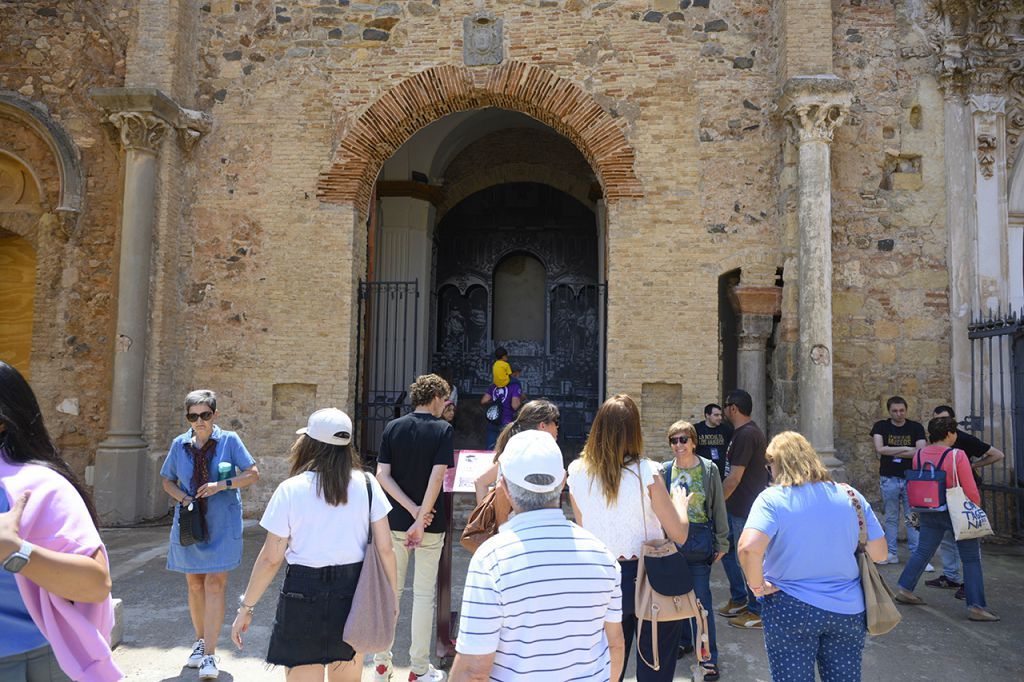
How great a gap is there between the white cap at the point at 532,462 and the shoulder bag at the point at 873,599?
1.59m

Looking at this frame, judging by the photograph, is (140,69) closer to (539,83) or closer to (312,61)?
(312,61)

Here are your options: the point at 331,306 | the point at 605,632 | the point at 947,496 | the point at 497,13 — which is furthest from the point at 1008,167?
the point at 605,632

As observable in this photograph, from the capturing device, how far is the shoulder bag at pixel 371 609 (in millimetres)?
2762

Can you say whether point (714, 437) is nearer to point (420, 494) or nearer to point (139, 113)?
point (420, 494)

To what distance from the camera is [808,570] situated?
2.85 metres

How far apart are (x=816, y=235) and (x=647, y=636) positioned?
5.87 meters

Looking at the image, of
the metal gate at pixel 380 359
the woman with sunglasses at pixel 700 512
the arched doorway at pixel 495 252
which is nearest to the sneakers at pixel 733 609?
the woman with sunglasses at pixel 700 512

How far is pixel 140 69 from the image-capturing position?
A: 8508 millimetres

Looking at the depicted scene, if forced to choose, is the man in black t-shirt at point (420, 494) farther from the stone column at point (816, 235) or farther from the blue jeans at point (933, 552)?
the stone column at point (816, 235)

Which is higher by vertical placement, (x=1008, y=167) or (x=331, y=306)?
(x=1008, y=167)

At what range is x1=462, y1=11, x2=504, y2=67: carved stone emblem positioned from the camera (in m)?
8.55

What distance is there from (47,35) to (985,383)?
1218cm

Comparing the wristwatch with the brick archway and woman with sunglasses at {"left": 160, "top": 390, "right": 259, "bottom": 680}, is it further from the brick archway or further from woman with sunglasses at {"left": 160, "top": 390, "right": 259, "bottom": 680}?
the brick archway

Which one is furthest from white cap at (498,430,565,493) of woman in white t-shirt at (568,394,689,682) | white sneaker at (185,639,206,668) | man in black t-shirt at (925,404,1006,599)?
man in black t-shirt at (925,404,1006,599)
